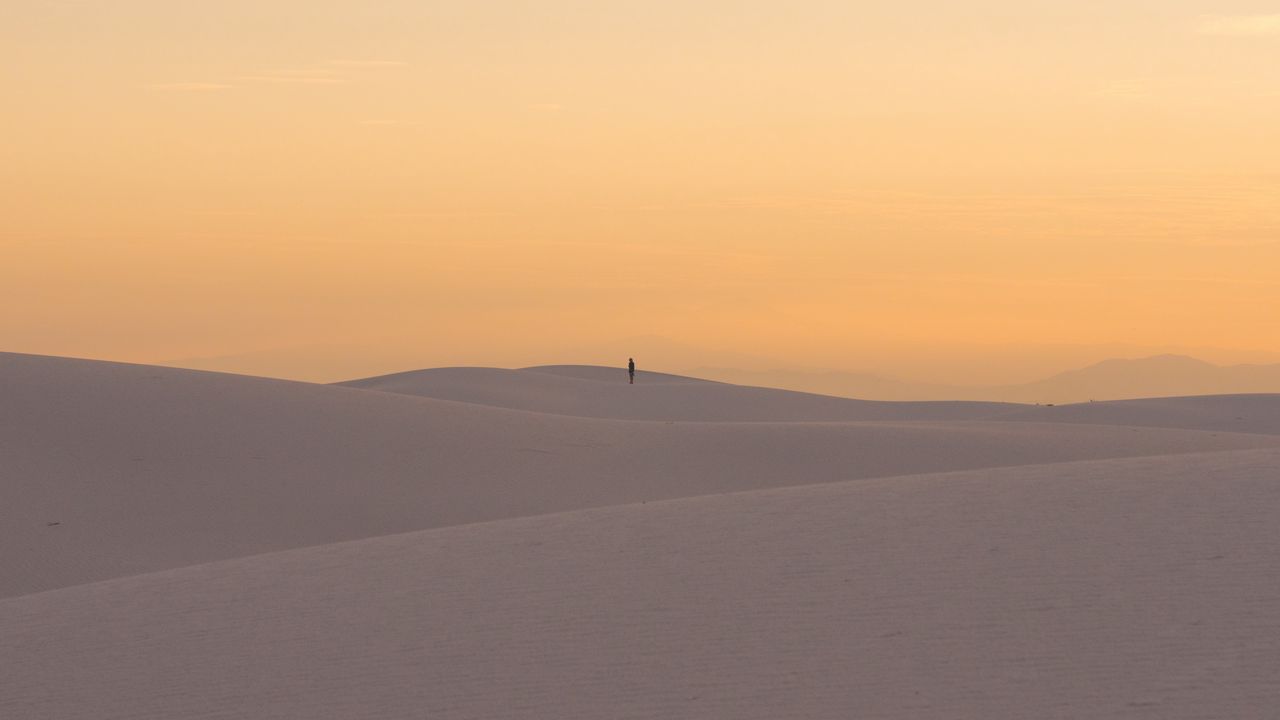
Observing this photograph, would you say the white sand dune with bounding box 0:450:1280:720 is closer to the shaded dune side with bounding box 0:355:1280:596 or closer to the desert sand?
the desert sand

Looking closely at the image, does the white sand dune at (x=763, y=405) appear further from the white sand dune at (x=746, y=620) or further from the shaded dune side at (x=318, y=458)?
the white sand dune at (x=746, y=620)

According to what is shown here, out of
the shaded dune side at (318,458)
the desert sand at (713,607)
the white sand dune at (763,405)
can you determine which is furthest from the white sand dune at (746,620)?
the white sand dune at (763,405)

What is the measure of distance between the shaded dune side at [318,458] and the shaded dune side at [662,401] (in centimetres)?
1506

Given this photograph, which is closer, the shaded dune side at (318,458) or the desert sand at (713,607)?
the desert sand at (713,607)

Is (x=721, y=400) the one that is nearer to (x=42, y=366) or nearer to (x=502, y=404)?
(x=502, y=404)

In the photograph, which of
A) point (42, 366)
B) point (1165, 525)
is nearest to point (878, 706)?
point (1165, 525)

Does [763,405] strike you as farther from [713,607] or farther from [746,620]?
[746,620]

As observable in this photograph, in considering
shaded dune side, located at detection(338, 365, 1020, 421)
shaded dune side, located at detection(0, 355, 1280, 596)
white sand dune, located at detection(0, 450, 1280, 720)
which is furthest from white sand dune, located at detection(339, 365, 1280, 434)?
white sand dune, located at detection(0, 450, 1280, 720)

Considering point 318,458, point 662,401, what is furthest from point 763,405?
point 318,458

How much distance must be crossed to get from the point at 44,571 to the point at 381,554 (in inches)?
249

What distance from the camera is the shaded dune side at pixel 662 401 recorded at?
41.1 m

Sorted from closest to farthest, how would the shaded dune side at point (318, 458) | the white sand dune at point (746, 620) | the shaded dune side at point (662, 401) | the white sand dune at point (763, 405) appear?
the white sand dune at point (746, 620) → the shaded dune side at point (318, 458) → the white sand dune at point (763, 405) → the shaded dune side at point (662, 401)

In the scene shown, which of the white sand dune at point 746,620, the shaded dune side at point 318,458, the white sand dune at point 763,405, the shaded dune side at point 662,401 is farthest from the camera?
the shaded dune side at point 662,401

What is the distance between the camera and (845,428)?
25.0 m
